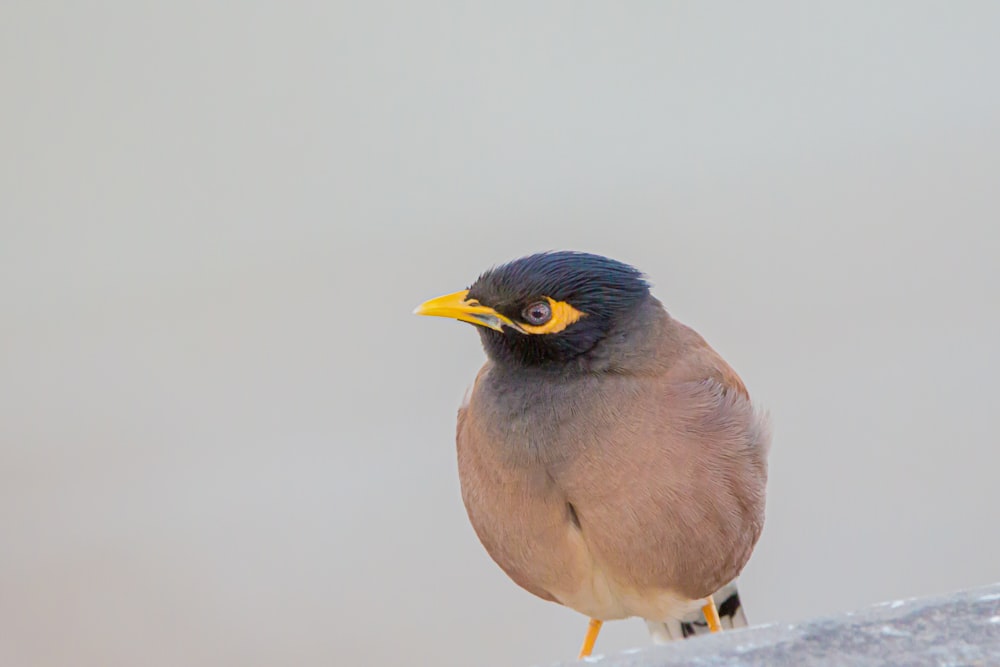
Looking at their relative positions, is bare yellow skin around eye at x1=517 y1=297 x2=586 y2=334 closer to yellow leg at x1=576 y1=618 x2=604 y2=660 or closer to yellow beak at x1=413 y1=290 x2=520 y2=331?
yellow beak at x1=413 y1=290 x2=520 y2=331

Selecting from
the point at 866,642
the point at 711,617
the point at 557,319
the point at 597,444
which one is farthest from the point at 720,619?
the point at 866,642

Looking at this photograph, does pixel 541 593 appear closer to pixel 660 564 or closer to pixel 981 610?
pixel 660 564

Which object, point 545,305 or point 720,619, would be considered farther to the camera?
point 720,619

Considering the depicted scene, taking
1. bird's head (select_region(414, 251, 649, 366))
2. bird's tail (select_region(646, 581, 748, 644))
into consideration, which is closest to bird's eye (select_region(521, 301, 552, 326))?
bird's head (select_region(414, 251, 649, 366))

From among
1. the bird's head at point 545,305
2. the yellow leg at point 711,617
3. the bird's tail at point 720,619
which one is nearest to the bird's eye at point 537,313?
the bird's head at point 545,305

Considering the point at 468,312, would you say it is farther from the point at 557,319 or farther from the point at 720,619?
the point at 720,619

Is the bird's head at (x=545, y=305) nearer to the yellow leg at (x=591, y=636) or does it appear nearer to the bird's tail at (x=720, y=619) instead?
the yellow leg at (x=591, y=636)

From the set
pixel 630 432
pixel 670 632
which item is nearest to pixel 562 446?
pixel 630 432

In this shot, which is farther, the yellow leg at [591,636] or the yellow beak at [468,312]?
the yellow leg at [591,636]
